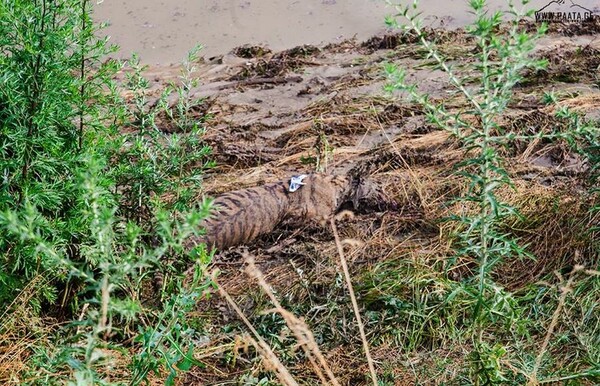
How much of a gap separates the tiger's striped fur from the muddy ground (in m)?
0.09

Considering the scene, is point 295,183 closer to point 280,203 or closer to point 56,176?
point 280,203

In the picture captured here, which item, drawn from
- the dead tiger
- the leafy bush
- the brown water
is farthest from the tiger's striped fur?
the brown water

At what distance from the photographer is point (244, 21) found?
307 inches

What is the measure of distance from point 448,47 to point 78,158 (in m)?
4.21

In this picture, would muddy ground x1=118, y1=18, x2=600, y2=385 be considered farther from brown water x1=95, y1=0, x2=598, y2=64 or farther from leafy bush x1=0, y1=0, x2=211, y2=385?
leafy bush x1=0, y1=0, x2=211, y2=385

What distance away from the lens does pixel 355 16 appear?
766cm

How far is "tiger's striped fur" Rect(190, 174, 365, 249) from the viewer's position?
4469 mm

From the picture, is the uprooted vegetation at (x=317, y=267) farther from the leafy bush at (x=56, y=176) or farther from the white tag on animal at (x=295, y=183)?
the white tag on animal at (x=295, y=183)

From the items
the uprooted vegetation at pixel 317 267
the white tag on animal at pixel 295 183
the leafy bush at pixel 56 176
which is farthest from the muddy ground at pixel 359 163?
the leafy bush at pixel 56 176

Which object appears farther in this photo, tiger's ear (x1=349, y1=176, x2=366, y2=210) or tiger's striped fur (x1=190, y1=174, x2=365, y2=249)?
tiger's ear (x1=349, y1=176, x2=366, y2=210)

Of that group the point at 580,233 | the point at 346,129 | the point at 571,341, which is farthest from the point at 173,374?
the point at 346,129

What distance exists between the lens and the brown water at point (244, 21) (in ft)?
24.4

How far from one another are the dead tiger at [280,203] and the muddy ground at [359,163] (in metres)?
0.09

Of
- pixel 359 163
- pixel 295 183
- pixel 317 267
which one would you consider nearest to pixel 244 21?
pixel 359 163
